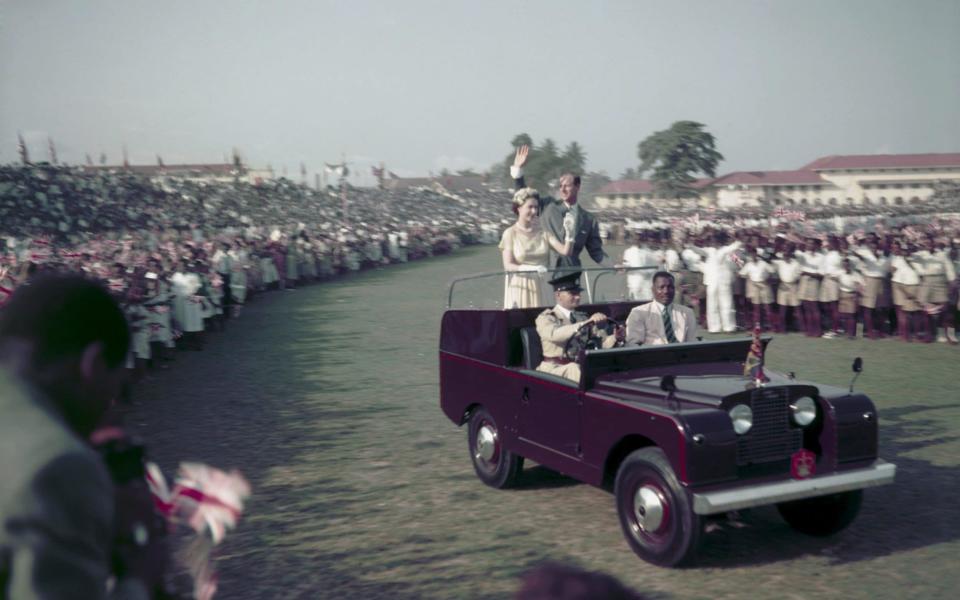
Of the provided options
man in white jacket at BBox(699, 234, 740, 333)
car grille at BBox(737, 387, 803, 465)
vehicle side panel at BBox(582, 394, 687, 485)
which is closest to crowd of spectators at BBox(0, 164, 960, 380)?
man in white jacket at BBox(699, 234, 740, 333)

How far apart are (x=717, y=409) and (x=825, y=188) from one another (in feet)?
340

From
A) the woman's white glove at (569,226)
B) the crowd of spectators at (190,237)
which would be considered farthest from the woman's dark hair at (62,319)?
the woman's white glove at (569,226)

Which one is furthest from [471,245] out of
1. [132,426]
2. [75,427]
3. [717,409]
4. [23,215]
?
[75,427]

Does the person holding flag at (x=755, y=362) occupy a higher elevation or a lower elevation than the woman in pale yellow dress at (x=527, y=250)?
lower

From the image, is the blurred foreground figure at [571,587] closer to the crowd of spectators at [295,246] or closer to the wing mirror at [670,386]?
the wing mirror at [670,386]

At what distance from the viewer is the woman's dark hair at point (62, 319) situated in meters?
1.60

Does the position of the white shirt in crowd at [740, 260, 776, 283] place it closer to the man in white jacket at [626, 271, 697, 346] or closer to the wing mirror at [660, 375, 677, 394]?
the man in white jacket at [626, 271, 697, 346]

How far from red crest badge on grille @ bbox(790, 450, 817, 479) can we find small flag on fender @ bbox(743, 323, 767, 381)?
0.54 metres

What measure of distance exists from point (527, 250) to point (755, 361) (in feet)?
8.70

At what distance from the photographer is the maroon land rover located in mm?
4973

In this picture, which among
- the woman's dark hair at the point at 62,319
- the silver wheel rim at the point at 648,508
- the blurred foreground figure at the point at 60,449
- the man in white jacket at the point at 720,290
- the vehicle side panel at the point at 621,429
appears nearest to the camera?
the blurred foreground figure at the point at 60,449

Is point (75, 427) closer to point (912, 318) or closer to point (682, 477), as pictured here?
point (682, 477)

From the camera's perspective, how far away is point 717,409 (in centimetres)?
515

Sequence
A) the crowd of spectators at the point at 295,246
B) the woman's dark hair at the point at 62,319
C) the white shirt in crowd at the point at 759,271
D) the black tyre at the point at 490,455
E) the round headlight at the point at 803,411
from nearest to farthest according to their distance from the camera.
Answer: the woman's dark hair at the point at 62,319, the round headlight at the point at 803,411, the black tyre at the point at 490,455, the crowd of spectators at the point at 295,246, the white shirt in crowd at the point at 759,271
